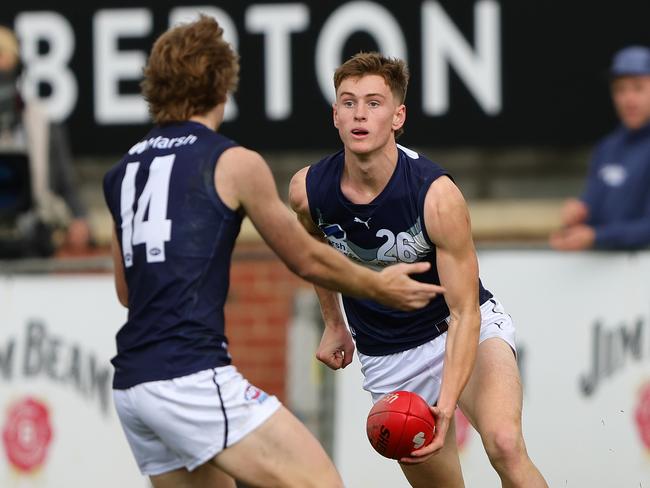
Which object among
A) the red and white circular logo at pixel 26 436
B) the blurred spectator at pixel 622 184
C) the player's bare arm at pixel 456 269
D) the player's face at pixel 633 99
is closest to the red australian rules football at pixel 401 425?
the player's bare arm at pixel 456 269

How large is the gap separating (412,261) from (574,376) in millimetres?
2820

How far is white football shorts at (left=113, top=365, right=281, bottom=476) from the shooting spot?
5.35 m

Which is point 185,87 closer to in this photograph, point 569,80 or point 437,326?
point 437,326

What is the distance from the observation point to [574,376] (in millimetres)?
9008

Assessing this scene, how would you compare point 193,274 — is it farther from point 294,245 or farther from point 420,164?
point 420,164

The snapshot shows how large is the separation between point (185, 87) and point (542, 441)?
4.16 metres


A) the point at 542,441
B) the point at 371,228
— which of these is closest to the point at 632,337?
the point at 542,441

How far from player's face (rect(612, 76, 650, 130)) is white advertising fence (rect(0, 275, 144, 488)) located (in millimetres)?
3351

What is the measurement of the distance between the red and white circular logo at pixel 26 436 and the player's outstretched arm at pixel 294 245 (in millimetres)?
4124

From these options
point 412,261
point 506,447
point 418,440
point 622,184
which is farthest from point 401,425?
point 622,184

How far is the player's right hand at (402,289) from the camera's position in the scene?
5.68 metres

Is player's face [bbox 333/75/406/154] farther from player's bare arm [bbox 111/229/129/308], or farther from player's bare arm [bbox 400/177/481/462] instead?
player's bare arm [bbox 111/229/129/308]

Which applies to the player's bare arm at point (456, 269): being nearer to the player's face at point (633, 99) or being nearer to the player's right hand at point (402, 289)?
the player's right hand at point (402, 289)

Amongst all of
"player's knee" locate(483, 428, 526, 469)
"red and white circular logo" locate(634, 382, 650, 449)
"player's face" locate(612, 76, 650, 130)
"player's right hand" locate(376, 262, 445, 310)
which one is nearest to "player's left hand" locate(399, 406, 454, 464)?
"player's knee" locate(483, 428, 526, 469)
